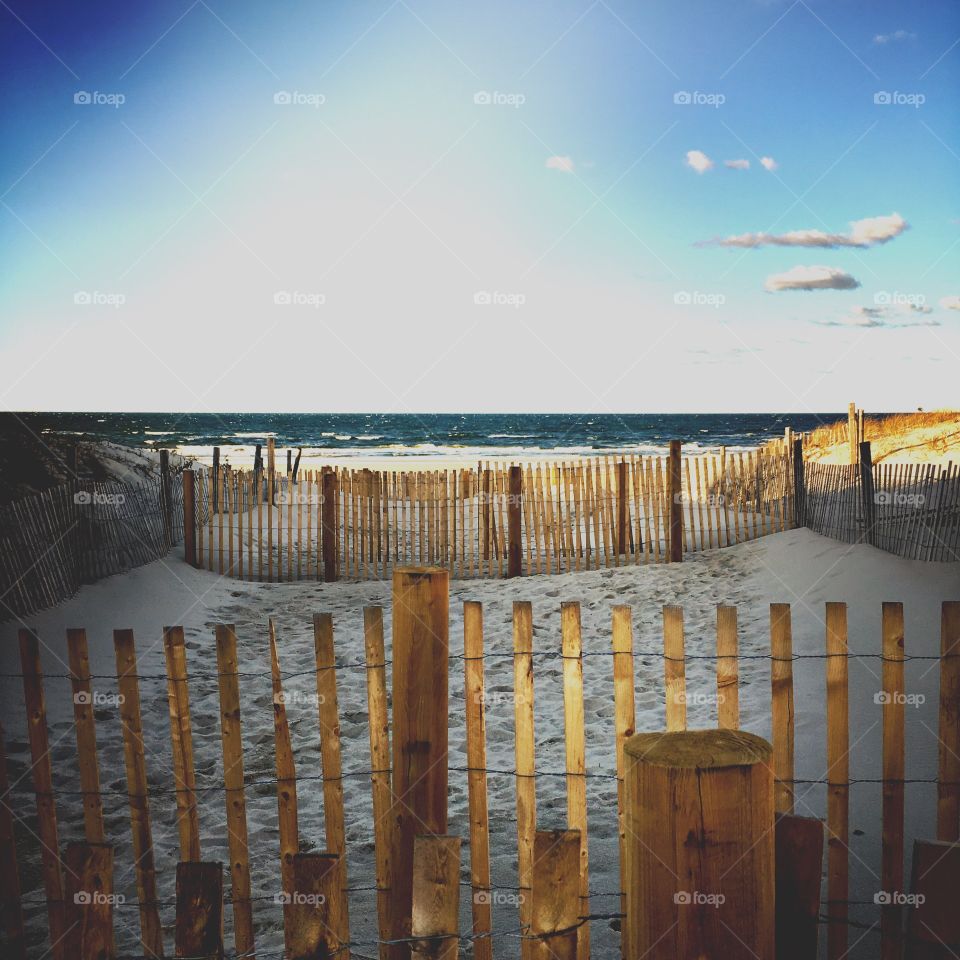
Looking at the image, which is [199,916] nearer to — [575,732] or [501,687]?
[575,732]

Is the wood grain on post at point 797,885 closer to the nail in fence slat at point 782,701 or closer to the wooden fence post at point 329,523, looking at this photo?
the nail in fence slat at point 782,701

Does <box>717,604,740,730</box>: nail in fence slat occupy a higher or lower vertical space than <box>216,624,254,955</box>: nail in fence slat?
higher

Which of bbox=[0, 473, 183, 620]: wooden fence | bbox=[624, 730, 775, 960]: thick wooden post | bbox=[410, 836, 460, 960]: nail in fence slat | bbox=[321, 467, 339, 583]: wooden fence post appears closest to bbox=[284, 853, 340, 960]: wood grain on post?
bbox=[410, 836, 460, 960]: nail in fence slat

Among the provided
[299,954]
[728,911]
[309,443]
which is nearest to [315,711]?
[299,954]

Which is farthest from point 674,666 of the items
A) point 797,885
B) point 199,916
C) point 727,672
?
point 199,916

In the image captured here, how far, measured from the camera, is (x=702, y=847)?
54.9 inches

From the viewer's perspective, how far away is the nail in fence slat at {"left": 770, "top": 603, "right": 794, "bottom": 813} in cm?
278

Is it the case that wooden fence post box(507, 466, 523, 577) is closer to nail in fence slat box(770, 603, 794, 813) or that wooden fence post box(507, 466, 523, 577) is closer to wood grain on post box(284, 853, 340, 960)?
nail in fence slat box(770, 603, 794, 813)

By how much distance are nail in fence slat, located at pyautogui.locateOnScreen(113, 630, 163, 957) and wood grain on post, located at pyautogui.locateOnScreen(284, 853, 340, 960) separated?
1.53 meters

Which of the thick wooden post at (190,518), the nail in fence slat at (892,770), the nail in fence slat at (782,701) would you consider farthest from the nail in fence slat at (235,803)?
the thick wooden post at (190,518)

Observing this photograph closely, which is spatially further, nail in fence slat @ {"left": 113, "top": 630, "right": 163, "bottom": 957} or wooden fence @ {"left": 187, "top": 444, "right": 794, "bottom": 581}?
wooden fence @ {"left": 187, "top": 444, "right": 794, "bottom": 581}

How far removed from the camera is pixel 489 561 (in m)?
10.7

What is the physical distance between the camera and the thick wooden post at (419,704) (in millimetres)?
2553

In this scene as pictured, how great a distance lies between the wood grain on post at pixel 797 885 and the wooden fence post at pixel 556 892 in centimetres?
39
